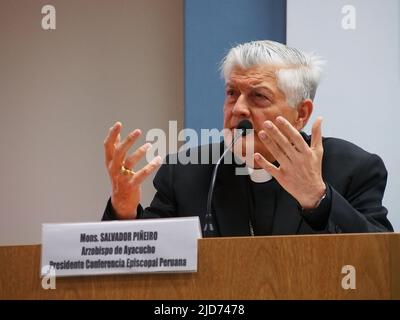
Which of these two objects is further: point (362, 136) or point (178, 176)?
point (362, 136)

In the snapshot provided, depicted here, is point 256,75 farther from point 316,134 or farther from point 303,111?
point 316,134

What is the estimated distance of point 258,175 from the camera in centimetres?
236

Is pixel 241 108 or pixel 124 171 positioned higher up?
pixel 241 108

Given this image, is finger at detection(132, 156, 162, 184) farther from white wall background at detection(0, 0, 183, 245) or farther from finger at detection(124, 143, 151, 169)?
white wall background at detection(0, 0, 183, 245)

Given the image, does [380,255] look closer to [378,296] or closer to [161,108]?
[378,296]

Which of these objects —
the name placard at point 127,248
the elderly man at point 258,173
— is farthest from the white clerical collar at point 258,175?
the name placard at point 127,248

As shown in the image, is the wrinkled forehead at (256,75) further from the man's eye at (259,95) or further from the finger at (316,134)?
the finger at (316,134)

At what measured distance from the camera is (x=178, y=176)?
2.34 metres

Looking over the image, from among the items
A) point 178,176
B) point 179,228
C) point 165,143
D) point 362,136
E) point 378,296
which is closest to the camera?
point 378,296

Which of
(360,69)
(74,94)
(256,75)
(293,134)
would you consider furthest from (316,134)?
(74,94)

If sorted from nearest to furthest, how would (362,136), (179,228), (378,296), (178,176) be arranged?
(378,296), (179,228), (178,176), (362,136)

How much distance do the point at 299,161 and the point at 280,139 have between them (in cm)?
7

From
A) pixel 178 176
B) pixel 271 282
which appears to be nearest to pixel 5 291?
pixel 271 282
